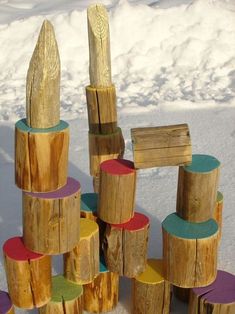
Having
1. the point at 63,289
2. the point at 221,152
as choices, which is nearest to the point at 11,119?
the point at 221,152

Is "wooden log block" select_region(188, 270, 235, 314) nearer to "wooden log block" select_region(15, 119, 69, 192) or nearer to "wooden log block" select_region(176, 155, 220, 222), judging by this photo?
"wooden log block" select_region(176, 155, 220, 222)

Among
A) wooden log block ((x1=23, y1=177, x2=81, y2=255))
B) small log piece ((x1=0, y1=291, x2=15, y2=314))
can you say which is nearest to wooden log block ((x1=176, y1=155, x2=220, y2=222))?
wooden log block ((x1=23, y1=177, x2=81, y2=255))

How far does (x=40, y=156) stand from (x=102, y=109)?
2.67 ft

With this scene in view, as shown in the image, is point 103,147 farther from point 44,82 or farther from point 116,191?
point 44,82

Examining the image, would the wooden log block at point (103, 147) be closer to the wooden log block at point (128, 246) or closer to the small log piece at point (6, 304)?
the wooden log block at point (128, 246)

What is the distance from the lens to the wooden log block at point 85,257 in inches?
120

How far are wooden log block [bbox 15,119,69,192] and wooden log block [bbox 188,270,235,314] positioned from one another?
3.04 feet

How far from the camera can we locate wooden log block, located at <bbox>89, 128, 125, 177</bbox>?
137 inches

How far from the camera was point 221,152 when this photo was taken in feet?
18.5

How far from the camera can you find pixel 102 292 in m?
3.38

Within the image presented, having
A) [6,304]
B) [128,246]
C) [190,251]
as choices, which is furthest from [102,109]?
[6,304]

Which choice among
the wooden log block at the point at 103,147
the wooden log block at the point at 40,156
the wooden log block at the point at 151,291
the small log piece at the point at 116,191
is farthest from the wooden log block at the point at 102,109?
the wooden log block at the point at 151,291

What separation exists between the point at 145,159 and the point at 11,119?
12.8 feet

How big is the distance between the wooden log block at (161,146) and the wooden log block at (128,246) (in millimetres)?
369
